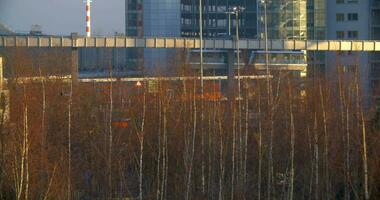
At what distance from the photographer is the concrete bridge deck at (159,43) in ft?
70.8

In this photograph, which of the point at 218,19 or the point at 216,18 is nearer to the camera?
the point at 216,18

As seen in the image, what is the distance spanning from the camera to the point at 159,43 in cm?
2348

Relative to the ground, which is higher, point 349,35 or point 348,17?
point 348,17

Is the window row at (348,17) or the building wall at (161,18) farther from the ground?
the building wall at (161,18)

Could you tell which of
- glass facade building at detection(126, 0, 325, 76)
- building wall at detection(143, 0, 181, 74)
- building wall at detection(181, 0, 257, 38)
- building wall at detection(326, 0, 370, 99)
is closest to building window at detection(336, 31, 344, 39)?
building wall at detection(326, 0, 370, 99)

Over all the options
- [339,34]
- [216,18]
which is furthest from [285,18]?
[216,18]

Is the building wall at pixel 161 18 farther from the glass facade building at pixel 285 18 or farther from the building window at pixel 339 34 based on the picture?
the building window at pixel 339 34

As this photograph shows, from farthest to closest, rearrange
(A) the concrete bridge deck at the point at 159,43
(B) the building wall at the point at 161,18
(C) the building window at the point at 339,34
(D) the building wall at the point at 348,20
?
(B) the building wall at the point at 161,18 < (C) the building window at the point at 339,34 < (D) the building wall at the point at 348,20 < (A) the concrete bridge deck at the point at 159,43

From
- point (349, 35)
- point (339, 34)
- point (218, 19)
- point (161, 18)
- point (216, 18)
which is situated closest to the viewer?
point (349, 35)

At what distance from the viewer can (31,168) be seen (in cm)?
1037

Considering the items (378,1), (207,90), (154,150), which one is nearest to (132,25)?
(378,1)

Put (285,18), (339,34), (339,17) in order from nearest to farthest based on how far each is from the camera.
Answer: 1. (339,34)
2. (339,17)
3. (285,18)

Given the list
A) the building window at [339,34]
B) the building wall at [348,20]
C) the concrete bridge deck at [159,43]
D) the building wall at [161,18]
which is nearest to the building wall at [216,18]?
the building wall at [161,18]

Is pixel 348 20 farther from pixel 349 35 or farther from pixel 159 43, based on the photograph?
pixel 159 43
